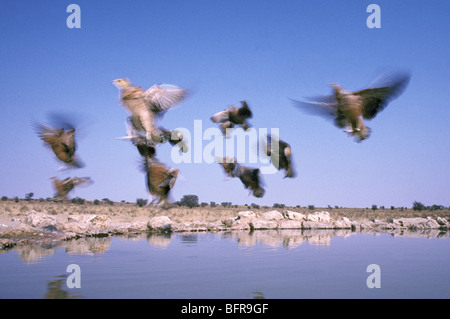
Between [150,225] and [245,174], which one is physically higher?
[245,174]

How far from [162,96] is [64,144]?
794 mm

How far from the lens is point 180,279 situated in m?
12.3

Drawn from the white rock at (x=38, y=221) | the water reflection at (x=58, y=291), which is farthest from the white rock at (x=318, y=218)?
the water reflection at (x=58, y=291)

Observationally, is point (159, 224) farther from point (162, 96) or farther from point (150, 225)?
point (162, 96)

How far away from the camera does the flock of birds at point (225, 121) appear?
251 cm

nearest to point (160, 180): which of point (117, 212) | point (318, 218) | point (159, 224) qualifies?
point (159, 224)

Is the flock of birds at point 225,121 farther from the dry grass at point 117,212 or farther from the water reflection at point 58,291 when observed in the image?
the dry grass at point 117,212

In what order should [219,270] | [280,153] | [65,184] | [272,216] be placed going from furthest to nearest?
Result: [272,216], [219,270], [65,184], [280,153]

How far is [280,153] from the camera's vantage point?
2936mm

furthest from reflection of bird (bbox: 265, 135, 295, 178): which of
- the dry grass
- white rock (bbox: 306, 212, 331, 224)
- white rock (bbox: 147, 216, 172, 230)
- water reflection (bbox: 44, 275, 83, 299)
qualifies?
white rock (bbox: 306, 212, 331, 224)

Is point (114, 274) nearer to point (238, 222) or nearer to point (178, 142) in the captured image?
point (178, 142)

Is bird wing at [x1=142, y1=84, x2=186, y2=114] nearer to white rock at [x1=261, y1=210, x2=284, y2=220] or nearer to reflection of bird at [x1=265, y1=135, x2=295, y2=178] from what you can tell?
reflection of bird at [x1=265, y1=135, x2=295, y2=178]
